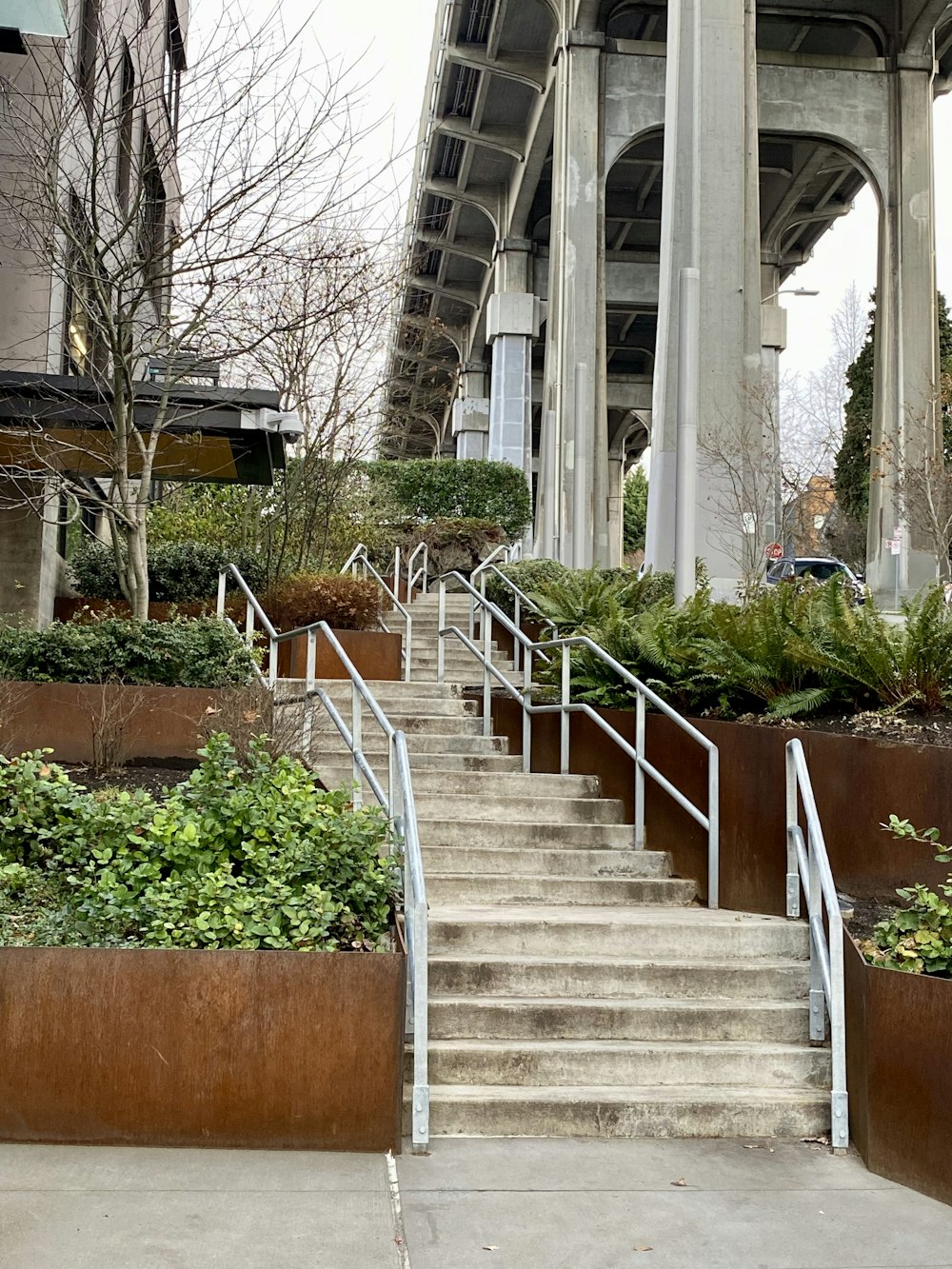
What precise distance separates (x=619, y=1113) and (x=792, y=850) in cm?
199

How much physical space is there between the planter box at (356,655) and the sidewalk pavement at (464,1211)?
771cm

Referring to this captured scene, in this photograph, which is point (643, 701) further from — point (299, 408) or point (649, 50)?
point (649, 50)

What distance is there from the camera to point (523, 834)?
28.2 ft

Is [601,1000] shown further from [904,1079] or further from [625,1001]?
[904,1079]

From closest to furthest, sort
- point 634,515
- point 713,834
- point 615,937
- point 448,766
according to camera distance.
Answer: point 615,937
point 713,834
point 448,766
point 634,515

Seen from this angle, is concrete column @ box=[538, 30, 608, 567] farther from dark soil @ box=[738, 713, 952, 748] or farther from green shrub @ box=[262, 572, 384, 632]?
dark soil @ box=[738, 713, 952, 748]

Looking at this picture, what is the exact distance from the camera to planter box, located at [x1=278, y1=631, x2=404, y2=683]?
41.9 ft

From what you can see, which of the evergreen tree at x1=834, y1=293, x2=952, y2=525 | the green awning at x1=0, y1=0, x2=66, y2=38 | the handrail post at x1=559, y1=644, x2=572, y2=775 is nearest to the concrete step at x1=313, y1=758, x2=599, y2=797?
the handrail post at x1=559, y1=644, x2=572, y2=775

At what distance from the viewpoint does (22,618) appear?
13242 mm

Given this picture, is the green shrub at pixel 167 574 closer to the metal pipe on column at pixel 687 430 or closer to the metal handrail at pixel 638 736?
the metal pipe on column at pixel 687 430

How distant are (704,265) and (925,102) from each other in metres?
13.6

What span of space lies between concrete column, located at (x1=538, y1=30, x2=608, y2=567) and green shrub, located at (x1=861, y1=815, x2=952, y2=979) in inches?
731

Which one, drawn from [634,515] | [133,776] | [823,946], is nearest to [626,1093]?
[823,946]

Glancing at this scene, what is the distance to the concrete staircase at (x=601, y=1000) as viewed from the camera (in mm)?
5688
